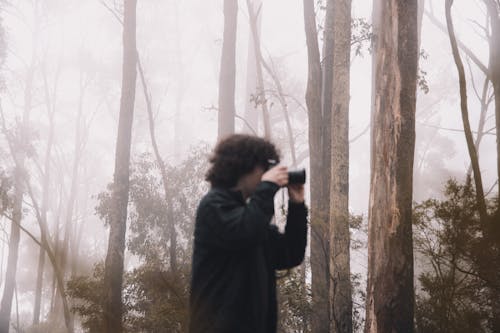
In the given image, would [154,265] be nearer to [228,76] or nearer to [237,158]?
[228,76]

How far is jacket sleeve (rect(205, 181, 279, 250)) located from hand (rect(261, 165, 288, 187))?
25 mm

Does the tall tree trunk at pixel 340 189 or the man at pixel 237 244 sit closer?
the man at pixel 237 244

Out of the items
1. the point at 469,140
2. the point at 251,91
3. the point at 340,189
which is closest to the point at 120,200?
the point at 340,189

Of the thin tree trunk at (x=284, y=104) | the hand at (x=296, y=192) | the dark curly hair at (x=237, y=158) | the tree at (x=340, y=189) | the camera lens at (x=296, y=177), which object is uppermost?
the thin tree trunk at (x=284, y=104)

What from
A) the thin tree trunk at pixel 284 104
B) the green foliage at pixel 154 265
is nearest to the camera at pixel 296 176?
the green foliage at pixel 154 265

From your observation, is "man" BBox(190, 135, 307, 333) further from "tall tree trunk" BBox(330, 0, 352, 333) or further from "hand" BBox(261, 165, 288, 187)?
"tall tree trunk" BBox(330, 0, 352, 333)

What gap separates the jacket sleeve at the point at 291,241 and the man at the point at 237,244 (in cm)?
6

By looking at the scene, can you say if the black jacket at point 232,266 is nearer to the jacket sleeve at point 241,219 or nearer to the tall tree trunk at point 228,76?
the jacket sleeve at point 241,219

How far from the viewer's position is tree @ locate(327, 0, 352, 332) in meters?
7.38

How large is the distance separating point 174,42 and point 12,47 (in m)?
13.1

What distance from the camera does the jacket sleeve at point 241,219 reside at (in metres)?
1.89

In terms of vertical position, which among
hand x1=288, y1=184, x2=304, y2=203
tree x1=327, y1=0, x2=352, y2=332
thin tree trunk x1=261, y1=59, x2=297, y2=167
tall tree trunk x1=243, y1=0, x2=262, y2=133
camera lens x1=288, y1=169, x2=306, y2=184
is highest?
tall tree trunk x1=243, y1=0, x2=262, y2=133

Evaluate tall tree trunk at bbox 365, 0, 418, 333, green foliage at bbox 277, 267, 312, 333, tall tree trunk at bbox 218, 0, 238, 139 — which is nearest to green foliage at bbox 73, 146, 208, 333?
green foliage at bbox 277, 267, 312, 333

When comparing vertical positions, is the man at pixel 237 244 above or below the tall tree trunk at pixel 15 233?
below
